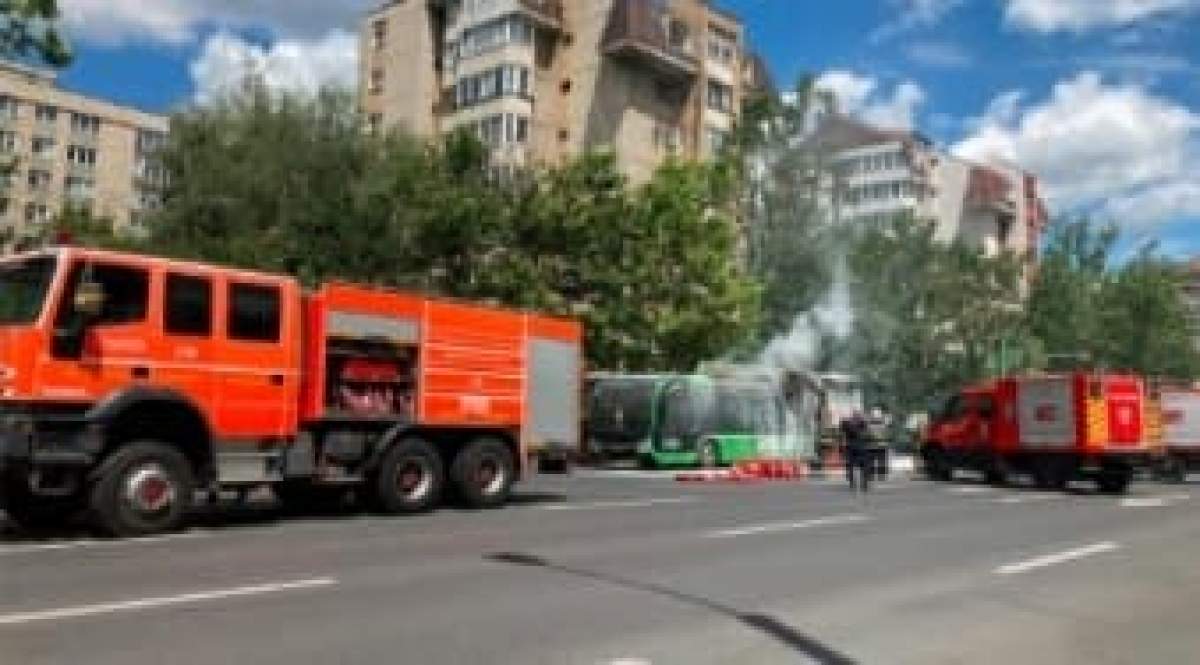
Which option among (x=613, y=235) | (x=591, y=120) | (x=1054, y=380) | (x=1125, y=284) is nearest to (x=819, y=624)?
(x=1054, y=380)

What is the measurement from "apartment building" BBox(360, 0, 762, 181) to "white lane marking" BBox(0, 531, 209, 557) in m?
53.4

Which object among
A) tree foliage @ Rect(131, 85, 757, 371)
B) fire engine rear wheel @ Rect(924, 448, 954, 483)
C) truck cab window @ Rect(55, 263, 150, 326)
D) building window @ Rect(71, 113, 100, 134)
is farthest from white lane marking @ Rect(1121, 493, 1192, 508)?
building window @ Rect(71, 113, 100, 134)

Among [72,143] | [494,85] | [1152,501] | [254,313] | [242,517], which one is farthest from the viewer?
[72,143]

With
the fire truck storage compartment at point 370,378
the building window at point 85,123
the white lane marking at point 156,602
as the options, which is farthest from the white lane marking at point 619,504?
the building window at point 85,123

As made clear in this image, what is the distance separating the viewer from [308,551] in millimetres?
14133

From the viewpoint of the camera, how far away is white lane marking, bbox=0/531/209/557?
45.5 feet

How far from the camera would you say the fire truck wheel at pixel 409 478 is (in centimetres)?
1889

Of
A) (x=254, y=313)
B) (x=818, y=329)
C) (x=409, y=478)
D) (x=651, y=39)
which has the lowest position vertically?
(x=409, y=478)

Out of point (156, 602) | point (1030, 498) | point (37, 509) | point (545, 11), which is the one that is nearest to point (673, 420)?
point (1030, 498)

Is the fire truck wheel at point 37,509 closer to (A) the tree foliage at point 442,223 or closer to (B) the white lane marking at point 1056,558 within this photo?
(B) the white lane marking at point 1056,558

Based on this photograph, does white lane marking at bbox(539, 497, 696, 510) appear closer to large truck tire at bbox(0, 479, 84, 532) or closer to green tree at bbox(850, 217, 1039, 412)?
large truck tire at bbox(0, 479, 84, 532)

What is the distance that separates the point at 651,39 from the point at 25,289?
207 ft

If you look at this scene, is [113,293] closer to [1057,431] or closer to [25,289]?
[25,289]

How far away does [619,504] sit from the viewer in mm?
21922
